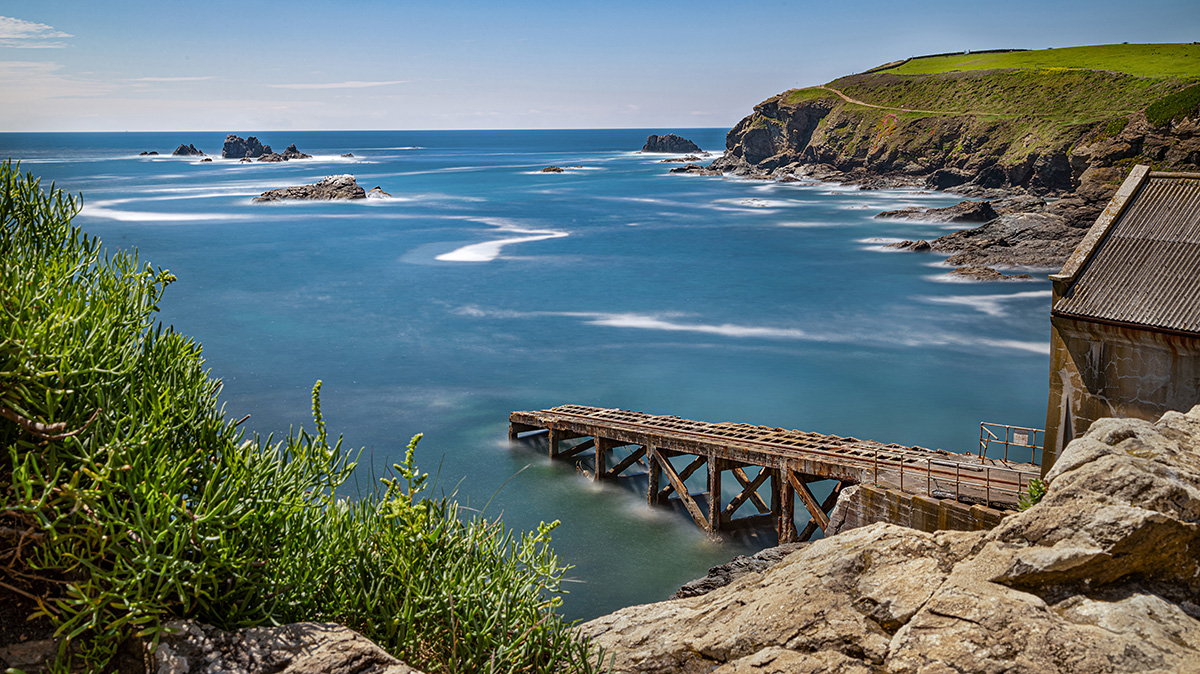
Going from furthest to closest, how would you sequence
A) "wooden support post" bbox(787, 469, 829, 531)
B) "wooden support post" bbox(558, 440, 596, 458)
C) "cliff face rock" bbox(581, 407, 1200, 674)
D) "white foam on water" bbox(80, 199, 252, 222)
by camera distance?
"white foam on water" bbox(80, 199, 252, 222) → "wooden support post" bbox(558, 440, 596, 458) → "wooden support post" bbox(787, 469, 829, 531) → "cliff face rock" bbox(581, 407, 1200, 674)

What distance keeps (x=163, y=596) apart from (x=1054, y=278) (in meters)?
14.4

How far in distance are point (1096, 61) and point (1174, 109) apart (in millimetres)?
63849

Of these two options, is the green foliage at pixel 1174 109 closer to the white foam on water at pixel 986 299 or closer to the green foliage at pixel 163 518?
the white foam on water at pixel 986 299

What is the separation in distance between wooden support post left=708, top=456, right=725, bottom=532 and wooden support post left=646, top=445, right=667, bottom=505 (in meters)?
1.93

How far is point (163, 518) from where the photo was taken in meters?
4.27

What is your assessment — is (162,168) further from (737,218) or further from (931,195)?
(931,195)

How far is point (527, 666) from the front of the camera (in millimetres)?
5207

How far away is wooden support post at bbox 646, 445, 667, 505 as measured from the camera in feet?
69.6

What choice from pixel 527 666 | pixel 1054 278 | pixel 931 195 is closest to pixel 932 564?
A: pixel 527 666

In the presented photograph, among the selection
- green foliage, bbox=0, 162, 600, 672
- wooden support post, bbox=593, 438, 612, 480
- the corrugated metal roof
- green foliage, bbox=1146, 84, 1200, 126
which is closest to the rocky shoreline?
green foliage, bbox=1146, 84, 1200, 126

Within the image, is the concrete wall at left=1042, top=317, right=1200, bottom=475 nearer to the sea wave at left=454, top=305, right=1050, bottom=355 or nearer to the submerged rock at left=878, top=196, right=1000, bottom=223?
the sea wave at left=454, top=305, right=1050, bottom=355

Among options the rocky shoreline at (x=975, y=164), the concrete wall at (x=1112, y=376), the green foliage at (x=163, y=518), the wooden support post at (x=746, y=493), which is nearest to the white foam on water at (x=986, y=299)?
the rocky shoreline at (x=975, y=164)

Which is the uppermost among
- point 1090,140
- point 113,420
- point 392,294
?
point 1090,140

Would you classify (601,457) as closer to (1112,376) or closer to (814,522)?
(814,522)
